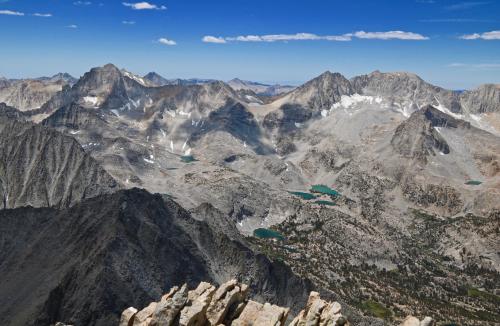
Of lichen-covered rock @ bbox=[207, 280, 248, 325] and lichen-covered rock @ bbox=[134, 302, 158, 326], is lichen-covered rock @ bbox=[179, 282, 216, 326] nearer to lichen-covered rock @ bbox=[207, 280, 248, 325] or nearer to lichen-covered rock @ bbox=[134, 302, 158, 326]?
lichen-covered rock @ bbox=[207, 280, 248, 325]

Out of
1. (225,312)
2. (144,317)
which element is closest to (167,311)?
(144,317)

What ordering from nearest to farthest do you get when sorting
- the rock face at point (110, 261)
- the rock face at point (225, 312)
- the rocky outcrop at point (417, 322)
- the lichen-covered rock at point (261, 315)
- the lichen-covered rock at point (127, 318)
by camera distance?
the rocky outcrop at point (417, 322) < the rock face at point (225, 312) < the lichen-covered rock at point (261, 315) < the lichen-covered rock at point (127, 318) < the rock face at point (110, 261)

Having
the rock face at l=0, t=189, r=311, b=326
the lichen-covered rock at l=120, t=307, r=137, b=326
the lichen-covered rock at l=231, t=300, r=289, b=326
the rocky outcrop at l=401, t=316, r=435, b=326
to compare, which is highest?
the rocky outcrop at l=401, t=316, r=435, b=326

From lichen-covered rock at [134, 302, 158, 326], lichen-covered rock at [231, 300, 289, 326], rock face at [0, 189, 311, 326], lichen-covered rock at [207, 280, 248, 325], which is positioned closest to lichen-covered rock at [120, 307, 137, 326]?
lichen-covered rock at [134, 302, 158, 326]

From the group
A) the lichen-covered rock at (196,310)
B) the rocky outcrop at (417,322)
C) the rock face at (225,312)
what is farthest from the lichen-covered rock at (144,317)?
the rocky outcrop at (417,322)

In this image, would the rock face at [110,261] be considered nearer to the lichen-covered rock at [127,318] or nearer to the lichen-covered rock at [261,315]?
the lichen-covered rock at [127,318]

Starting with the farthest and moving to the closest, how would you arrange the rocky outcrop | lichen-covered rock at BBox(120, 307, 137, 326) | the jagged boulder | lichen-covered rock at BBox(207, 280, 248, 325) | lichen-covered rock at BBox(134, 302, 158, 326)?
lichen-covered rock at BBox(120, 307, 137, 326) → lichen-covered rock at BBox(207, 280, 248, 325) → lichen-covered rock at BBox(134, 302, 158, 326) → the jagged boulder → the rocky outcrop

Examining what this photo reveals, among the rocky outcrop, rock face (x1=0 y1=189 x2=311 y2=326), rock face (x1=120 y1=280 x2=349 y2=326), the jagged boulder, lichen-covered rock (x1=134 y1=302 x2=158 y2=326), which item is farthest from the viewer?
rock face (x1=0 y1=189 x2=311 y2=326)

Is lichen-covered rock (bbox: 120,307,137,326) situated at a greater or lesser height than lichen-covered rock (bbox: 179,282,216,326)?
lesser
